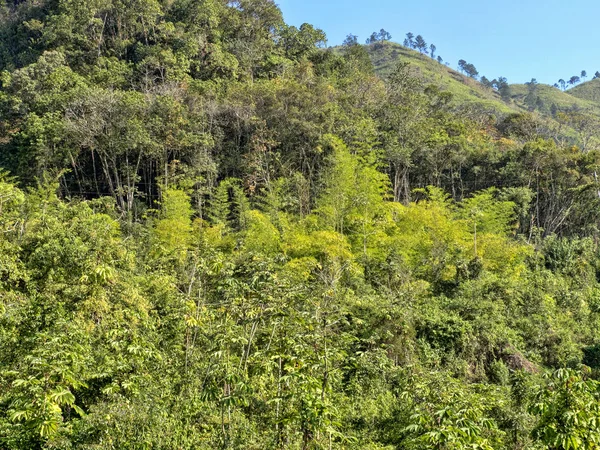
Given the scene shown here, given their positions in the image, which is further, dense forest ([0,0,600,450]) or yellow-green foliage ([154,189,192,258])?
yellow-green foliage ([154,189,192,258])

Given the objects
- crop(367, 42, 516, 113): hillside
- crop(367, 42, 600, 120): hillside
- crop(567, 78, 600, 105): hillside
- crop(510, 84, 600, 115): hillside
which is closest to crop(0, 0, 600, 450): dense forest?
crop(367, 42, 516, 113): hillside

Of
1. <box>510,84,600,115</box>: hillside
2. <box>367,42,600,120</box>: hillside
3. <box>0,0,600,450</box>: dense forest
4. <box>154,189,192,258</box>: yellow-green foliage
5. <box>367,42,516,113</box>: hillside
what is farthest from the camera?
<box>510,84,600,115</box>: hillside

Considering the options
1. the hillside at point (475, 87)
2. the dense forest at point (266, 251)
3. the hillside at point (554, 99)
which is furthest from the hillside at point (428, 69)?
the dense forest at point (266, 251)

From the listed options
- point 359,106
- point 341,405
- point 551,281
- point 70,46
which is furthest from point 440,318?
point 70,46

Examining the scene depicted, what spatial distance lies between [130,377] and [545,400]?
16.3 ft

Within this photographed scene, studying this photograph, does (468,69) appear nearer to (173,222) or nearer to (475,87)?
(475,87)

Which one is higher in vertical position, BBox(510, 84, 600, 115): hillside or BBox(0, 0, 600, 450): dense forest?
BBox(510, 84, 600, 115): hillside

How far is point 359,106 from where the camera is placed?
27.5m

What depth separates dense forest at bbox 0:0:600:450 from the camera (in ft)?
17.7

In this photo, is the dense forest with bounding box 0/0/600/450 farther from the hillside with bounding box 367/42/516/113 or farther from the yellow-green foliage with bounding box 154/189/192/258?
the hillside with bounding box 367/42/516/113

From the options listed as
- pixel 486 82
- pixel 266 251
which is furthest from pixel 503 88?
pixel 266 251

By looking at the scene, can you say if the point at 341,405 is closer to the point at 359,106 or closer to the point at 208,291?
the point at 208,291

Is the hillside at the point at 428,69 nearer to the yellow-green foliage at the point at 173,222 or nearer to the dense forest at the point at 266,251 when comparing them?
the dense forest at the point at 266,251

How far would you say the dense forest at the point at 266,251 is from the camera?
5402 mm
